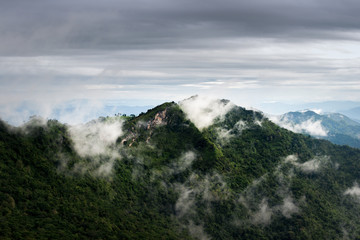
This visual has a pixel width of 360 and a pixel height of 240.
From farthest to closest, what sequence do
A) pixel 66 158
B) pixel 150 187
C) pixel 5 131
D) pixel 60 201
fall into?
pixel 150 187 → pixel 66 158 → pixel 5 131 → pixel 60 201

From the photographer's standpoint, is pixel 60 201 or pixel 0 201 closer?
pixel 0 201

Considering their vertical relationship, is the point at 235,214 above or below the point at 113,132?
below

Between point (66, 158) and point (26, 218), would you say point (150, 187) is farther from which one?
point (26, 218)

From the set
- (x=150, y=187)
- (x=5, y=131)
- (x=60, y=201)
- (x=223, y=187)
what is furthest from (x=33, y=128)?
(x=223, y=187)

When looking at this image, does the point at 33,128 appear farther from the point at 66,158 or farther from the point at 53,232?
the point at 53,232

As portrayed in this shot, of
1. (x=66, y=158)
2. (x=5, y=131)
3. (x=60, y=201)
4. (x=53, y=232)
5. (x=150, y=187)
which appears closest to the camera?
(x=53, y=232)

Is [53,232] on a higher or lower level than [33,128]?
lower

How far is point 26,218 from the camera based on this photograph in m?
116

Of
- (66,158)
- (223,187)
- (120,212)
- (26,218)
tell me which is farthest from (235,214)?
(26,218)

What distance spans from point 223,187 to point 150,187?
48344 mm

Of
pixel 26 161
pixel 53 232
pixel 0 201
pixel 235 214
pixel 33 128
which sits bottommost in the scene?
pixel 235 214

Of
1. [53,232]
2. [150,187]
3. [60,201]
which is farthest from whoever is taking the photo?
[150,187]

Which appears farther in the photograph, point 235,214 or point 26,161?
point 235,214

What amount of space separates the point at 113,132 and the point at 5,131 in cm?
6648
